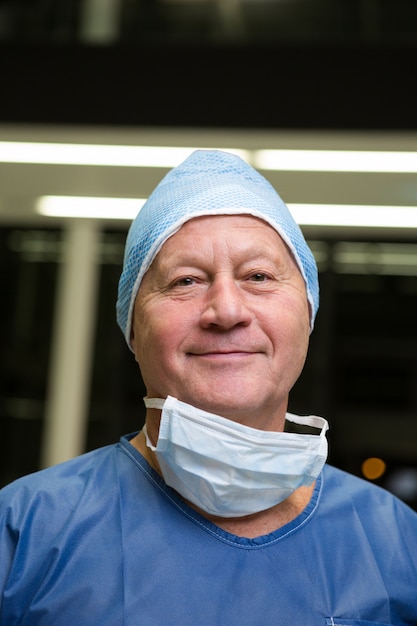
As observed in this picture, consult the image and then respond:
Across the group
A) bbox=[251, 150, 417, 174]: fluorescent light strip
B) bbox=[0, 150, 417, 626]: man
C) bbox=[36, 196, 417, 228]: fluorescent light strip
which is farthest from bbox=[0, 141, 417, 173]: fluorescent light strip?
bbox=[0, 150, 417, 626]: man

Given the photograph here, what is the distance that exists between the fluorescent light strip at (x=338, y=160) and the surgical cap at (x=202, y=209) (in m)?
1.95

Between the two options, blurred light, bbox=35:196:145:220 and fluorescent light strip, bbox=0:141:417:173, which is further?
blurred light, bbox=35:196:145:220

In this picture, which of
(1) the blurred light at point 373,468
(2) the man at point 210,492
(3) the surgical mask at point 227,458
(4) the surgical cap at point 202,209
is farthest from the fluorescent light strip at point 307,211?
(3) the surgical mask at point 227,458

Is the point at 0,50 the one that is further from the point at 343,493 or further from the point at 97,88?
the point at 343,493

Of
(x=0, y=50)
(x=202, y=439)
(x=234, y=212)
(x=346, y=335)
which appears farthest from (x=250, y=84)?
(x=202, y=439)

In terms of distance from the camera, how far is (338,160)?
3.21 m

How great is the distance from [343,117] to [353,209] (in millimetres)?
547

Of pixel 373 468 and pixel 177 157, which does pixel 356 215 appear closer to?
pixel 177 157

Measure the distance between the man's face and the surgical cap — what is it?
16 mm

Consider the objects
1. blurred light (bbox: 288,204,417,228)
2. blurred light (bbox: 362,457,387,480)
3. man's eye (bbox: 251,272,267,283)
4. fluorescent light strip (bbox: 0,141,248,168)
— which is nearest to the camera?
man's eye (bbox: 251,272,267,283)

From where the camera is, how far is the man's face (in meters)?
1.11

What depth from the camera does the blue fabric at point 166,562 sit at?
3.49ft

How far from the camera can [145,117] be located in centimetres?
324

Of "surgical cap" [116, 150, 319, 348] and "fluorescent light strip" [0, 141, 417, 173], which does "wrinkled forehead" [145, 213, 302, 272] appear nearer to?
"surgical cap" [116, 150, 319, 348]
